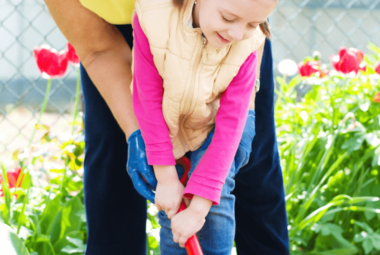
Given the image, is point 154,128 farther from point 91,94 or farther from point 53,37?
point 53,37

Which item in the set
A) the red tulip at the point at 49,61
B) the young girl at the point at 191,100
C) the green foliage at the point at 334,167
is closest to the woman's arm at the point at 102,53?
the young girl at the point at 191,100

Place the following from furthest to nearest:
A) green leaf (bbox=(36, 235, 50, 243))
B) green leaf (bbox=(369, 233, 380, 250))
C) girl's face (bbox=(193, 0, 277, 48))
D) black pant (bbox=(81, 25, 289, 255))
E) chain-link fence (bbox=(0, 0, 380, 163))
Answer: chain-link fence (bbox=(0, 0, 380, 163)) < green leaf (bbox=(369, 233, 380, 250)) < green leaf (bbox=(36, 235, 50, 243)) < black pant (bbox=(81, 25, 289, 255)) < girl's face (bbox=(193, 0, 277, 48))

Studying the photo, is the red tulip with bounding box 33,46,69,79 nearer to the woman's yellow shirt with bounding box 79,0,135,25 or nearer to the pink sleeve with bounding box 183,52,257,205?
the woman's yellow shirt with bounding box 79,0,135,25

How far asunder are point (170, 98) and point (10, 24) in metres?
3.19

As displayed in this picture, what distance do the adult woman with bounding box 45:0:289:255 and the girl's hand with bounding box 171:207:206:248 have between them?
0.31m

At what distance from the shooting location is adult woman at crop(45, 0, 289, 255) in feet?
3.58

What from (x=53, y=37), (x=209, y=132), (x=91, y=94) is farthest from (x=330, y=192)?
(x=53, y=37)

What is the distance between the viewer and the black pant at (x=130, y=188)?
123 cm

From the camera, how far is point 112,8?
106 cm

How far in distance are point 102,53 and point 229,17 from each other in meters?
0.44

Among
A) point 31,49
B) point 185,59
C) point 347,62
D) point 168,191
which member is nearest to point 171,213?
point 168,191

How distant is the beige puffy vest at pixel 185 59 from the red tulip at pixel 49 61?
829 millimetres

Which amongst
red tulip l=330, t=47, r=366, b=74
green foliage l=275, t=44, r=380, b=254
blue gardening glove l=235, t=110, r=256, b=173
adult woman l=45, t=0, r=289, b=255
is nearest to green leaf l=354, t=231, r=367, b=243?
green foliage l=275, t=44, r=380, b=254

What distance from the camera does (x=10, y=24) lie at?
3.61 m
